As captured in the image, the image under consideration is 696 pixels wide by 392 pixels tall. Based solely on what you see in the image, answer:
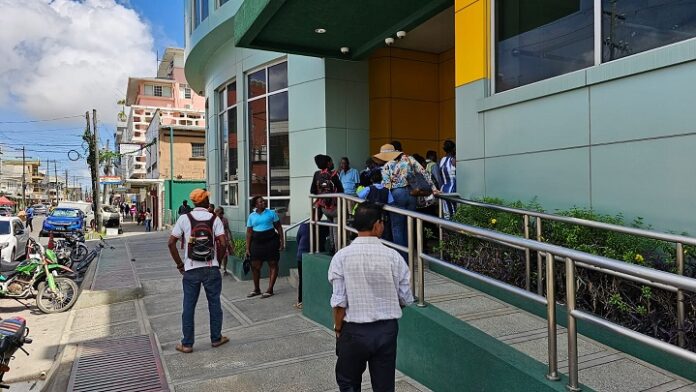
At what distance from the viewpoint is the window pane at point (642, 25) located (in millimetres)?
3977

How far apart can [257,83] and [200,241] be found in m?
7.74

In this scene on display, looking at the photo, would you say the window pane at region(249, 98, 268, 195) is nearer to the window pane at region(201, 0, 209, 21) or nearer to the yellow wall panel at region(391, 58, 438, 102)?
the yellow wall panel at region(391, 58, 438, 102)

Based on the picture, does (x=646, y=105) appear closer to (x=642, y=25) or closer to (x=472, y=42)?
(x=642, y=25)

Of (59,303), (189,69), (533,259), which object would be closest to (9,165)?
(189,69)

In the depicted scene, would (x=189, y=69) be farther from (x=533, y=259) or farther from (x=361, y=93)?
(x=533, y=259)

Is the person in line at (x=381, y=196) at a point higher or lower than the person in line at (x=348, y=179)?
lower

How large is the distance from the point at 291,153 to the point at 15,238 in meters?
8.11

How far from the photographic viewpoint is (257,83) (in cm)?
1195

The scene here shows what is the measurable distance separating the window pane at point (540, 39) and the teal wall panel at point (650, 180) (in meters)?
1.07

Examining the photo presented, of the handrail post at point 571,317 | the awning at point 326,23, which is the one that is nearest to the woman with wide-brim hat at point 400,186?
the handrail post at point 571,317

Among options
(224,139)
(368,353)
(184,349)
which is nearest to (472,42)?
(368,353)

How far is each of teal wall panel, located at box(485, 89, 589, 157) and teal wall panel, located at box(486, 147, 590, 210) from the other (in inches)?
3.9

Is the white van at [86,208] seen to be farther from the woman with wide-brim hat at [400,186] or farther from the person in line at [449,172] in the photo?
the woman with wide-brim hat at [400,186]

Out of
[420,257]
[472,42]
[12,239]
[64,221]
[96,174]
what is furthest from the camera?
[96,174]
